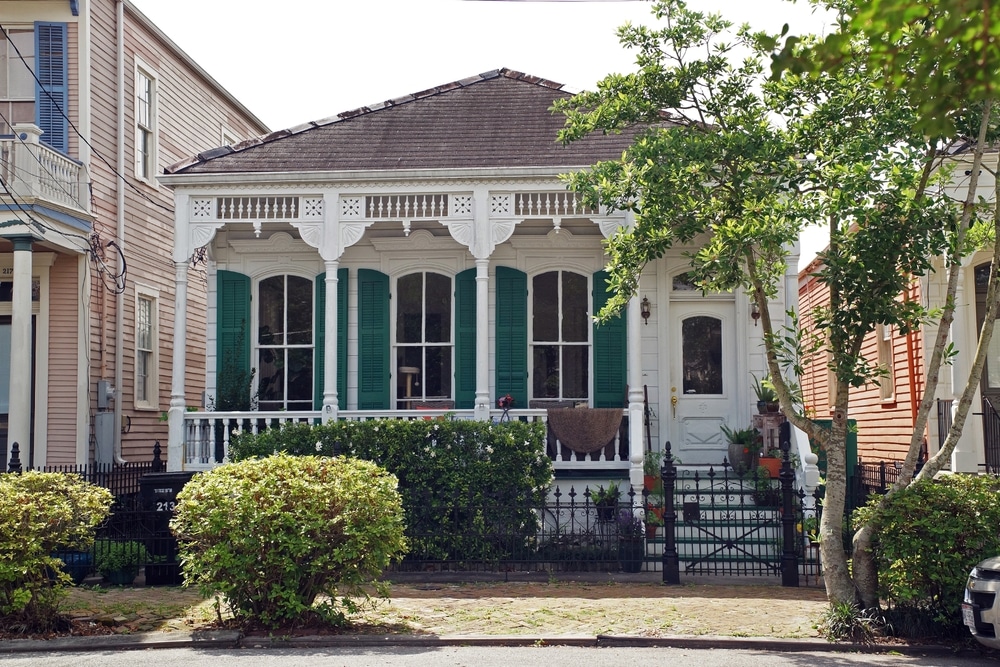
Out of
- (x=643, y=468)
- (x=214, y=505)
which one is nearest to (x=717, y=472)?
(x=643, y=468)

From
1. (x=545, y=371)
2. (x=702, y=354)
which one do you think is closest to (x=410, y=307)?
(x=545, y=371)

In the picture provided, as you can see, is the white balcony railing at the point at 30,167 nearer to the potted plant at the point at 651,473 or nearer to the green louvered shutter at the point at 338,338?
the green louvered shutter at the point at 338,338

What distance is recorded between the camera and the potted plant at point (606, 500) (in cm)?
1240

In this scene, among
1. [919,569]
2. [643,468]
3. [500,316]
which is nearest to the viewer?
[919,569]

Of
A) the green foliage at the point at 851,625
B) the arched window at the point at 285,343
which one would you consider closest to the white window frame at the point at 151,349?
the arched window at the point at 285,343

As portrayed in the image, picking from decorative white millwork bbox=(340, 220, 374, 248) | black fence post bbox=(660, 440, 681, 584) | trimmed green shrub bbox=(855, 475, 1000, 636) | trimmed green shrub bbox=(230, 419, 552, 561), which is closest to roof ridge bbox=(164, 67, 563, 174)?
decorative white millwork bbox=(340, 220, 374, 248)

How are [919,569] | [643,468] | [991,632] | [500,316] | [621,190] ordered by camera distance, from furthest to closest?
1. [500,316]
2. [643,468]
3. [621,190]
4. [919,569]
5. [991,632]

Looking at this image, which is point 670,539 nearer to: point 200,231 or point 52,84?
point 200,231

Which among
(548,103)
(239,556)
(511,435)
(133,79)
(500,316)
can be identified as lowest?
(239,556)

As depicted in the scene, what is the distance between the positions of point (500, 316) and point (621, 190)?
604 centimetres

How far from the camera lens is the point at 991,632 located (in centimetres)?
770

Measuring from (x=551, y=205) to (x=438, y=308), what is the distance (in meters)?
2.63

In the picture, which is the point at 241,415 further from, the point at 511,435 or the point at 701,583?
the point at 701,583

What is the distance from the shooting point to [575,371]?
16078 millimetres
